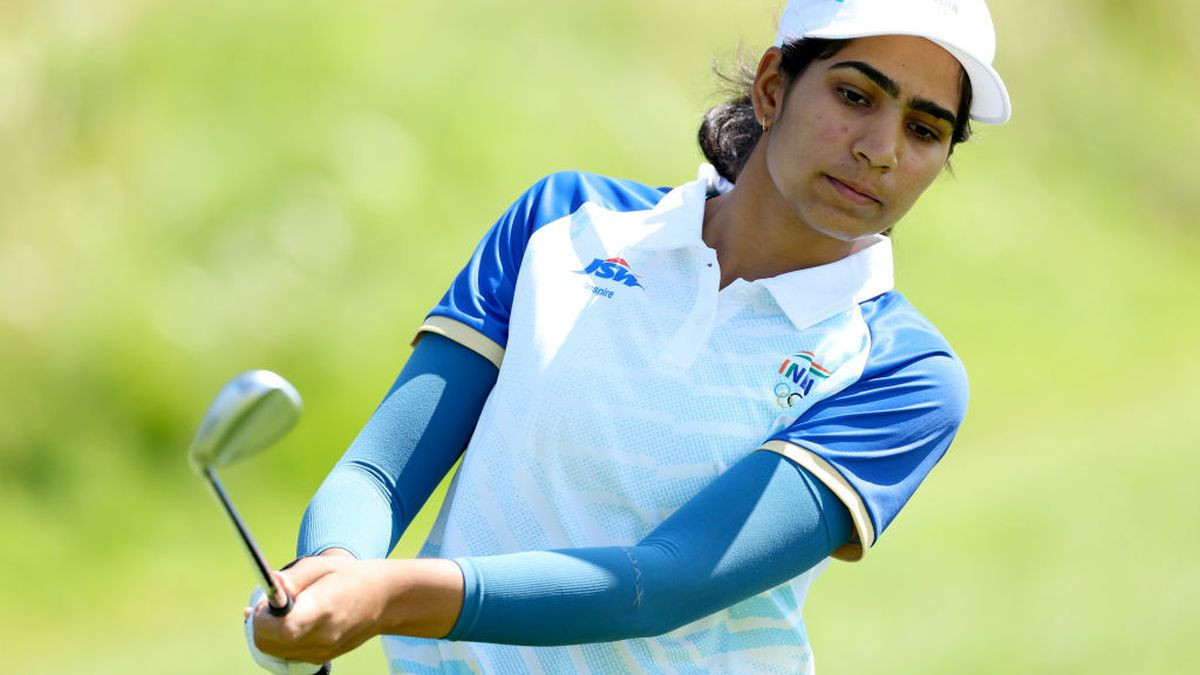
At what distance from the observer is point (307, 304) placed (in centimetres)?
444

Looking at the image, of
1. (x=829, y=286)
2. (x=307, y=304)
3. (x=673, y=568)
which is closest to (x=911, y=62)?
(x=829, y=286)

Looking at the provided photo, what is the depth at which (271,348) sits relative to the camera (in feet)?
14.4

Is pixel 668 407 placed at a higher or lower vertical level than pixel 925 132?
lower

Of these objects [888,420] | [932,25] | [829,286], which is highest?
[932,25]

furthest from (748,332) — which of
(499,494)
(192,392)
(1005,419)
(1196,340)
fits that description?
(1196,340)

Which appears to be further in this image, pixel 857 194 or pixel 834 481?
pixel 857 194

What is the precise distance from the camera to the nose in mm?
1761

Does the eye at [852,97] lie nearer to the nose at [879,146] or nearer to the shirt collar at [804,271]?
the nose at [879,146]

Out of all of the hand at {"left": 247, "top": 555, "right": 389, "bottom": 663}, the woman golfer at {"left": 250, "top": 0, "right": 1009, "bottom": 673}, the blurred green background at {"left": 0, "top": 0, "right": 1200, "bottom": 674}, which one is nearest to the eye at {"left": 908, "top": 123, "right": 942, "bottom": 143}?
the woman golfer at {"left": 250, "top": 0, "right": 1009, "bottom": 673}

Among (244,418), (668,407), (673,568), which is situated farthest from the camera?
(668,407)

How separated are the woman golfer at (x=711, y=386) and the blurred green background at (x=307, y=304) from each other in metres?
2.20

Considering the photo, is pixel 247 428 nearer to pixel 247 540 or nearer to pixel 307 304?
pixel 247 540

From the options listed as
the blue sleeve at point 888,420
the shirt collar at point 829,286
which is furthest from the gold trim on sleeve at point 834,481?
the shirt collar at point 829,286

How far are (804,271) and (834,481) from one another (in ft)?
0.86
